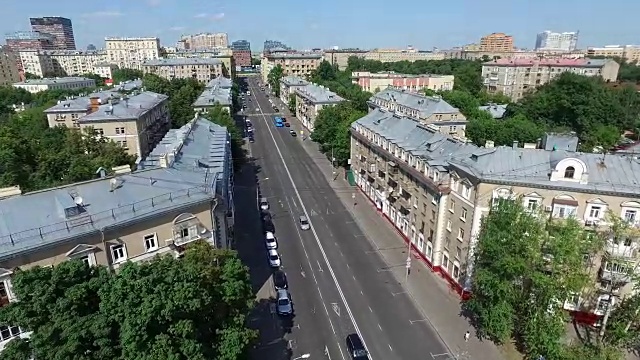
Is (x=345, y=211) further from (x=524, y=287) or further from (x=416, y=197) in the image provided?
(x=524, y=287)

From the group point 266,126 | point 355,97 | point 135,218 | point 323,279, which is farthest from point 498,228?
point 266,126

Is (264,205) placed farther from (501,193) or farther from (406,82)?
(406,82)

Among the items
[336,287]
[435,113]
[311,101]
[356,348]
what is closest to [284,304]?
[336,287]

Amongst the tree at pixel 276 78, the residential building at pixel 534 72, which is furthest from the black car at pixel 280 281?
the tree at pixel 276 78

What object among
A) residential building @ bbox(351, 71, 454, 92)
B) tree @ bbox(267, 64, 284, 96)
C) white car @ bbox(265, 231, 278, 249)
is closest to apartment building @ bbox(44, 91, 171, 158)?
white car @ bbox(265, 231, 278, 249)

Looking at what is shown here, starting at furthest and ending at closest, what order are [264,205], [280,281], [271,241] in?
[264,205], [271,241], [280,281]

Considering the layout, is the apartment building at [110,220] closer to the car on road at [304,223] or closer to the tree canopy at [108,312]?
the tree canopy at [108,312]
